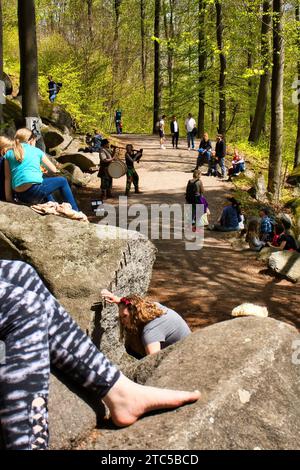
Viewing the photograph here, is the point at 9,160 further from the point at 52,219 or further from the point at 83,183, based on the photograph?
the point at 83,183

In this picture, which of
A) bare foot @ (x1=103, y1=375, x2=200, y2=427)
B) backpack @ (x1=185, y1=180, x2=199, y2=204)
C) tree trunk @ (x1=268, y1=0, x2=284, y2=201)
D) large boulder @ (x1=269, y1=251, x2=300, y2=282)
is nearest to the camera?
bare foot @ (x1=103, y1=375, x2=200, y2=427)

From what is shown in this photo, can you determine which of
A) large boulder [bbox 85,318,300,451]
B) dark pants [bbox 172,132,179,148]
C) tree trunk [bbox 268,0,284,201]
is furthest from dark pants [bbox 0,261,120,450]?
dark pants [bbox 172,132,179,148]

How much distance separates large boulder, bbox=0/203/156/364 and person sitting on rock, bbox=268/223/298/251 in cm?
662

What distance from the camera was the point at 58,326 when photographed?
287 cm

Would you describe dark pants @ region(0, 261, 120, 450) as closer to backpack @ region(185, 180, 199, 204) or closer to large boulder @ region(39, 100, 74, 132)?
backpack @ region(185, 180, 199, 204)

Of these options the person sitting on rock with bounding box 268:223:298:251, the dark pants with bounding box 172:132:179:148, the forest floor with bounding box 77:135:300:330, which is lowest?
the forest floor with bounding box 77:135:300:330

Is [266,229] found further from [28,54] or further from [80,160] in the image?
[80,160]

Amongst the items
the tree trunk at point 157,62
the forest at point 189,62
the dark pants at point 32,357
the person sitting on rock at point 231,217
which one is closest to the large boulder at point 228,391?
the dark pants at point 32,357

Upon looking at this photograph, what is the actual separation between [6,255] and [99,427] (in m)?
2.59

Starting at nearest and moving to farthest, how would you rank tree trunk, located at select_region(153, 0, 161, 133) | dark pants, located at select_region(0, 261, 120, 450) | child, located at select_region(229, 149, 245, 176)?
dark pants, located at select_region(0, 261, 120, 450) → child, located at select_region(229, 149, 245, 176) → tree trunk, located at select_region(153, 0, 161, 133)

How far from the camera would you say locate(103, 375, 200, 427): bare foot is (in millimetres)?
2836

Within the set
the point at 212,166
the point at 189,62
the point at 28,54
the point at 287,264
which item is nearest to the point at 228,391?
the point at 287,264

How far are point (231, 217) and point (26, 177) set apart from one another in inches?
312
